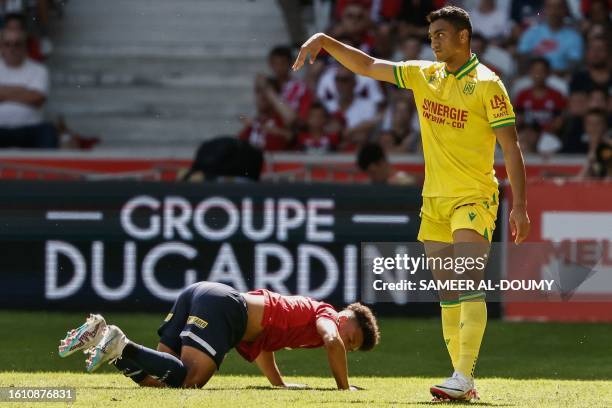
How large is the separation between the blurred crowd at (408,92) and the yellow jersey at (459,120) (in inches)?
270

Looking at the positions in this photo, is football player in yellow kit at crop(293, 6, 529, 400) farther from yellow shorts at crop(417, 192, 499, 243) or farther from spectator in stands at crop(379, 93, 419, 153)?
spectator in stands at crop(379, 93, 419, 153)

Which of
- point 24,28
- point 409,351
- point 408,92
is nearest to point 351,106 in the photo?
point 408,92

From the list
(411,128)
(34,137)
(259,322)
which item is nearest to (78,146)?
(34,137)

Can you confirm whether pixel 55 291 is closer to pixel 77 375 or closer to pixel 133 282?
pixel 133 282

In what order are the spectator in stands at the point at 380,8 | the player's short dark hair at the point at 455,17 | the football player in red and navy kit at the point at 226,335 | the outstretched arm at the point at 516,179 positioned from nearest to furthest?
the outstretched arm at the point at 516,179 < the player's short dark hair at the point at 455,17 < the football player in red and navy kit at the point at 226,335 < the spectator in stands at the point at 380,8

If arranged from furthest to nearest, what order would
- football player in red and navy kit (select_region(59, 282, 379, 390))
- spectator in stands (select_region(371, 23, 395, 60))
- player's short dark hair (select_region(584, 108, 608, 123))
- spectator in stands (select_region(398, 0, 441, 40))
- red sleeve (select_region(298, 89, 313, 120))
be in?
spectator in stands (select_region(398, 0, 441, 40)), spectator in stands (select_region(371, 23, 395, 60)), red sleeve (select_region(298, 89, 313, 120)), player's short dark hair (select_region(584, 108, 608, 123)), football player in red and navy kit (select_region(59, 282, 379, 390))

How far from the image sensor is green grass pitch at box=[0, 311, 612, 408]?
8.73m

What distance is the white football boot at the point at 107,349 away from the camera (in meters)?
8.65

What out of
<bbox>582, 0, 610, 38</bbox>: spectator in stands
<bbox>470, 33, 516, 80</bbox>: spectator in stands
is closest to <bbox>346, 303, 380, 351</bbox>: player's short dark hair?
<bbox>470, 33, 516, 80</bbox>: spectator in stands

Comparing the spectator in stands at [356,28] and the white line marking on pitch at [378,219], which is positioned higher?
the spectator in stands at [356,28]

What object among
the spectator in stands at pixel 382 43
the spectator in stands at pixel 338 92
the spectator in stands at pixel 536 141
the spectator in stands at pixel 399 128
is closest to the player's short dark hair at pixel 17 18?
the spectator in stands at pixel 338 92

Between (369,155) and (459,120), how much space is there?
18.8 feet

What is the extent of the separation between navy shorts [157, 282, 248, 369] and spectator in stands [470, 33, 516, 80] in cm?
879

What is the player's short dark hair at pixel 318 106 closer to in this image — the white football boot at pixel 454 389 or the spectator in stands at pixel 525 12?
the spectator in stands at pixel 525 12
